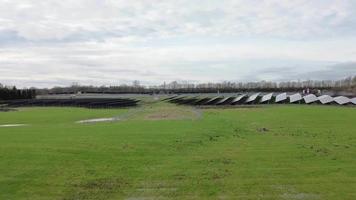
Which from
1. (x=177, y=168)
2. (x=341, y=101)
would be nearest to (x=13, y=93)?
(x=341, y=101)

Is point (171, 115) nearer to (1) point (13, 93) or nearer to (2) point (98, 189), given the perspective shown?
(2) point (98, 189)

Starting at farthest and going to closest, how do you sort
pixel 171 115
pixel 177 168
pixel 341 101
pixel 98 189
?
pixel 341 101
pixel 171 115
pixel 177 168
pixel 98 189

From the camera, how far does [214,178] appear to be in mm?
11258

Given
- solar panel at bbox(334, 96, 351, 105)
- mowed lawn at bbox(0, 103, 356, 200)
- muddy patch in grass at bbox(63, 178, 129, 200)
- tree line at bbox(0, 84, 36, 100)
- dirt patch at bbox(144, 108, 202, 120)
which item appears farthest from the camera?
tree line at bbox(0, 84, 36, 100)

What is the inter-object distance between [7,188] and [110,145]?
25.0 feet

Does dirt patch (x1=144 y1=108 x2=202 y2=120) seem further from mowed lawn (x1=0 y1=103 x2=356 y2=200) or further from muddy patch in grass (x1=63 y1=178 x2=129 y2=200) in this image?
muddy patch in grass (x1=63 y1=178 x2=129 y2=200)

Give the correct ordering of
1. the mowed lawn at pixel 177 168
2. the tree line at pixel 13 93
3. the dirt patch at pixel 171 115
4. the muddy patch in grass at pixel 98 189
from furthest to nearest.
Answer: the tree line at pixel 13 93 → the dirt patch at pixel 171 115 → the mowed lawn at pixel 177 168 → the muddy patch in grass at pixel 98 189

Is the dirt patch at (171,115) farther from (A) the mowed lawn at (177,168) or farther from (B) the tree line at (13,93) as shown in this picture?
(B) the tree line at (13,93)

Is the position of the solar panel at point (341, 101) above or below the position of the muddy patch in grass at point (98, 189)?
above

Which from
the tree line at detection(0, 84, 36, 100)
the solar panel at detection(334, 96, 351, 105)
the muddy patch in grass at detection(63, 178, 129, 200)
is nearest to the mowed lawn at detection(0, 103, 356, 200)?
the muddy patch in grass at detection(63, 178, 129, 200)

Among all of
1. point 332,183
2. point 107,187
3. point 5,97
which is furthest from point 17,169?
point 5,97

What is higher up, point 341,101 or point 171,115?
point 341,101

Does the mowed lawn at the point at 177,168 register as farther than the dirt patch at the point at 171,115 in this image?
No

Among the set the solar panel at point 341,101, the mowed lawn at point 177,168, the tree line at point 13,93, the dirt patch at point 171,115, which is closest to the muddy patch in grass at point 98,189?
the mowed lawn at point 177,168
